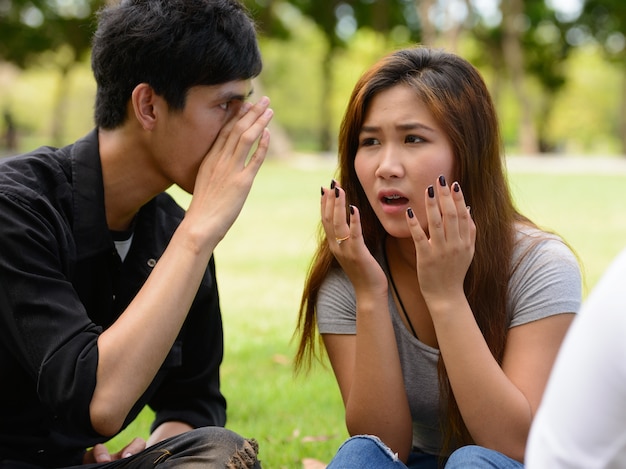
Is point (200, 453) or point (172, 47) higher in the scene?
point (172, 47)

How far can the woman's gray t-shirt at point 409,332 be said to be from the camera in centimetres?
310

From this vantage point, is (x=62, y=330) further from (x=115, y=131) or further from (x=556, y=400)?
(x=556, y=400)

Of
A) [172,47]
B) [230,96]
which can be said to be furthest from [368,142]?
[172,47]

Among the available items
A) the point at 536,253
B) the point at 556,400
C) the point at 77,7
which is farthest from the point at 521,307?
the point at 77,7

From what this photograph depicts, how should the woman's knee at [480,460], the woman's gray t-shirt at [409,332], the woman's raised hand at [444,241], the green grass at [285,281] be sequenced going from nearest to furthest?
the woman's knee at [480,460] < the woman's raised hand at [444,241] < the woman's gray t-shirt at [409,332] < the green grass at [285,281]

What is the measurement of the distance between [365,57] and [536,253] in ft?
154

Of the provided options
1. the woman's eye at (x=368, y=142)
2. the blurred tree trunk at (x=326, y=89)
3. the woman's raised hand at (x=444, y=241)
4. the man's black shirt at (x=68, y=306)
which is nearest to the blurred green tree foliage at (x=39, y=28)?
the blurred tree trunk at (x=326, y=89)

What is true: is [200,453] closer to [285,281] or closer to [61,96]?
[285,281]

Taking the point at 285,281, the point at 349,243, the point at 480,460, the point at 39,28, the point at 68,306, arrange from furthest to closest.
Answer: the point at 39,28
the point at 285,281
the point at 349,243
the point at 68,306
the point at 480,460

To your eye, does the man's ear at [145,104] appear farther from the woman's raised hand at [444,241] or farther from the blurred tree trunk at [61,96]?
the blurred tree trunk at [61,96]

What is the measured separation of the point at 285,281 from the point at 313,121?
59.1 metres

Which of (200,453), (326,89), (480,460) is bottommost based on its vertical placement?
(326,89)

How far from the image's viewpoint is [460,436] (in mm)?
3195

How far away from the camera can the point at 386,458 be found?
298cm
